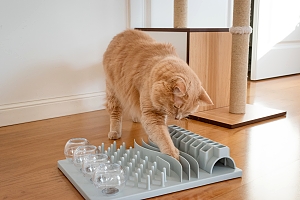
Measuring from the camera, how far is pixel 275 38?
3785mm

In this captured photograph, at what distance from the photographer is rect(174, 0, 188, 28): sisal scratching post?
2443 millimetres

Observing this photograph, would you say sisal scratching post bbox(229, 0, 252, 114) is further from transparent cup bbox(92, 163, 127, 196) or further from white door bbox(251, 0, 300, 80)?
white door bbox(251, 0, 300, 80)

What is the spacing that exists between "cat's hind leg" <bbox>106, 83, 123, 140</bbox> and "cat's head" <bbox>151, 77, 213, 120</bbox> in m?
0.47

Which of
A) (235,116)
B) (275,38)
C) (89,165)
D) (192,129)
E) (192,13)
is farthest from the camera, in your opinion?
(275,38)

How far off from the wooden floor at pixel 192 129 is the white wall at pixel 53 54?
4.5 inches

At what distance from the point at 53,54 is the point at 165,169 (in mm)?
1285

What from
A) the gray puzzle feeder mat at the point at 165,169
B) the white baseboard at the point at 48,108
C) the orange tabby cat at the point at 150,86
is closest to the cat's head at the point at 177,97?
the orange tabby cat at the point at 150,86

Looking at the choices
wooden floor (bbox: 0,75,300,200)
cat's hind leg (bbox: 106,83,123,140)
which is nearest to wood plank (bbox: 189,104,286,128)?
wooden floor (bbox: 0,75,300,200)

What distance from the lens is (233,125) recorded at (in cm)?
202

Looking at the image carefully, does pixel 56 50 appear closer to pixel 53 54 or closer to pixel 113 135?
pixel 53 54

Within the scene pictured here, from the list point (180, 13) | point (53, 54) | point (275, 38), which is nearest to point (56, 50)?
point (53, 54)

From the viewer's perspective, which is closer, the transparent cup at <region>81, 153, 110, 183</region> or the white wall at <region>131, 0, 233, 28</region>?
the transparent cup at <region>81, 153, 110, 183</region>

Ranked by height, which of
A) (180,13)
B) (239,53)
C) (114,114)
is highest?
(180,13)

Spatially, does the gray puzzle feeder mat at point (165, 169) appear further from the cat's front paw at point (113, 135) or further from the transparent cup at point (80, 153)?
the cat's front paw at point (113, 135)
